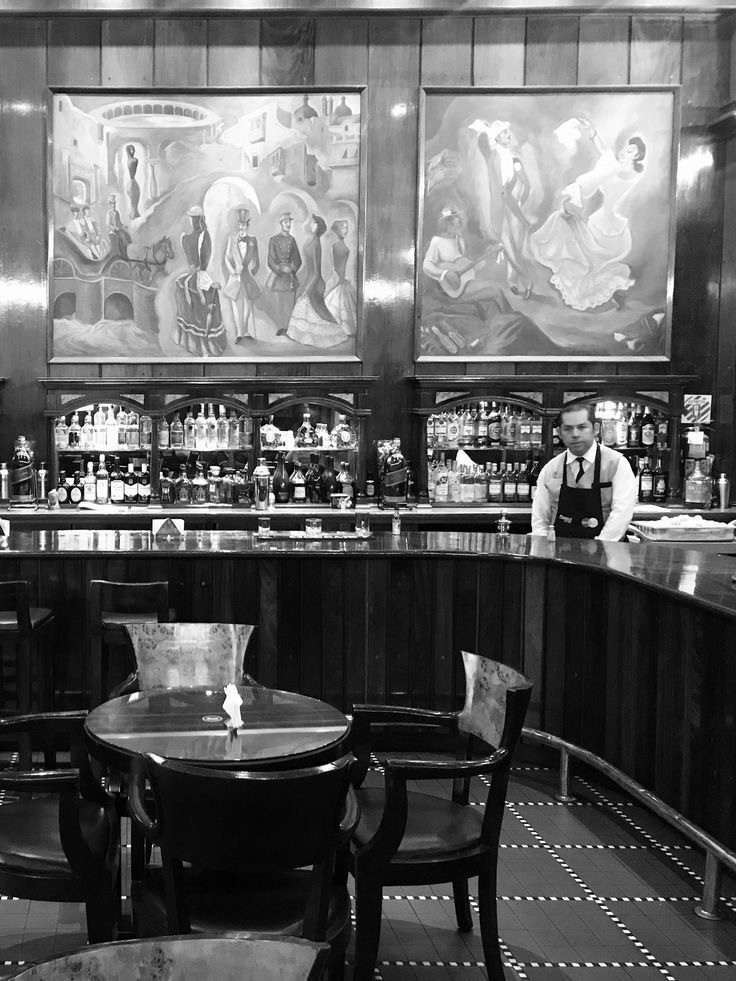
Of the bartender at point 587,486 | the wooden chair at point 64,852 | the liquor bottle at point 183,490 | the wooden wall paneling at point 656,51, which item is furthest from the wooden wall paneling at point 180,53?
the wooden chair at point 64,852

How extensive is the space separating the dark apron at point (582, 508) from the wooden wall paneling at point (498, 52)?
386 centimetres

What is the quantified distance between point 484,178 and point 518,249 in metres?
0.66

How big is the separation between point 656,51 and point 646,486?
3.68 metres

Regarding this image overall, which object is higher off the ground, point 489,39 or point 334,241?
point 489,39

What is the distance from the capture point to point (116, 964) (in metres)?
1.60

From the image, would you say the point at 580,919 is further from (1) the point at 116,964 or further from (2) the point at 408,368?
(2) the point at 408,368

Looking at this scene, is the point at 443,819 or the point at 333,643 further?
the point at 333,643

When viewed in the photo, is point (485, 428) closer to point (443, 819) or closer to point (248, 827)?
point (443, 819)

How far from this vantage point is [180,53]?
28.1 ft

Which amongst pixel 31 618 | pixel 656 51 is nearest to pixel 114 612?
pixel 31 618

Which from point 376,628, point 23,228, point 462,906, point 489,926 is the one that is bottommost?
point 462,906

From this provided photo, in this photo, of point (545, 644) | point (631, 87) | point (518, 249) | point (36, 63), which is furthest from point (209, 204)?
point (545, 644)

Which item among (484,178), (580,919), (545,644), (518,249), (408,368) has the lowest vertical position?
(580,919)

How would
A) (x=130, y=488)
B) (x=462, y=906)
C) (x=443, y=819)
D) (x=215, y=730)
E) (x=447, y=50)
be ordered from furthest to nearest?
1. (x=447, y=50)
2. (x=130, y=488)
3. (x=462, y=906)
4. (x=443, y=819)
5. (x=215, y=730)
